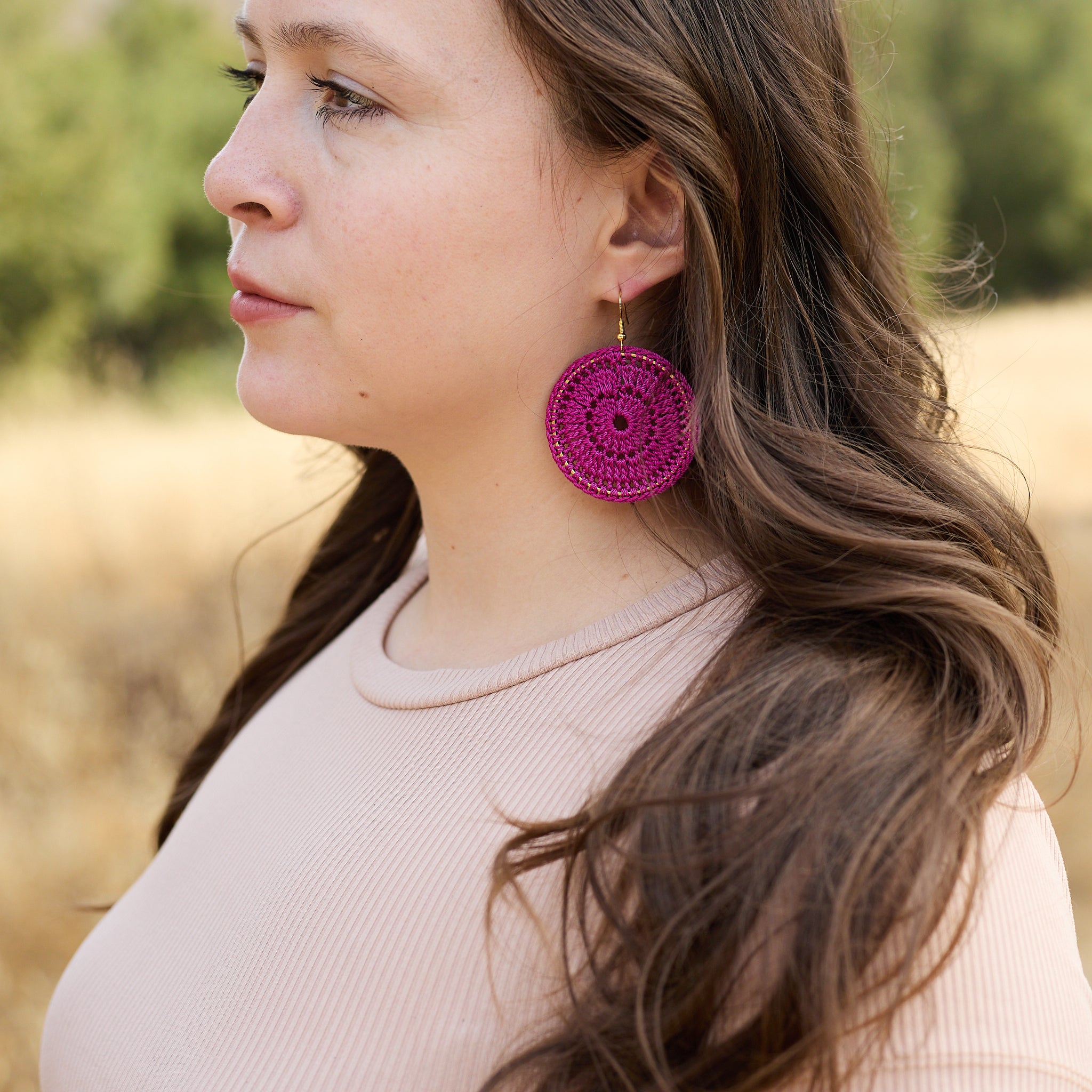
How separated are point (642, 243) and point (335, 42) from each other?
1.39ft

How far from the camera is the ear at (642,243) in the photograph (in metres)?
1.34

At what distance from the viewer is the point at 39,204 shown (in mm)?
18562

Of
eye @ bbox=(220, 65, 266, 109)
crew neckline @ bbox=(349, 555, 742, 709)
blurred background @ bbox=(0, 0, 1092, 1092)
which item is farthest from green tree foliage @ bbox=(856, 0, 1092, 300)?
crew neckline @ bbox=(349, 555, 742, 709)

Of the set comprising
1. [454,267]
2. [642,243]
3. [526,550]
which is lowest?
[526,550]

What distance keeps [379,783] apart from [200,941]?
0.28 metres

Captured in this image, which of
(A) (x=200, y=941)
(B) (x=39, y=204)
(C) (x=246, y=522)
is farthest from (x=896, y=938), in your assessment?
(B) (x=39, y=204)

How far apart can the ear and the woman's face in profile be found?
2 centimetres

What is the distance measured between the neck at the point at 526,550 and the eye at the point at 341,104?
0.40 m

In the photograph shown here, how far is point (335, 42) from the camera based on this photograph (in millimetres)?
1226

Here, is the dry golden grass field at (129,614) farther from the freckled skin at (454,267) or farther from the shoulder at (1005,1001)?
the freckled skin at (454,267)

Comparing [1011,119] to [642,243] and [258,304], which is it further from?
[258,304]

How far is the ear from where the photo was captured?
1.34 meters

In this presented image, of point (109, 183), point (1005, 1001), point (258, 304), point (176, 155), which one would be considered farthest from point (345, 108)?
point (176, 155)

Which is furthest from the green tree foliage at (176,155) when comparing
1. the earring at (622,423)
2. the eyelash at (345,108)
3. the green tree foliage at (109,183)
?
the eyelash at (345,108)
